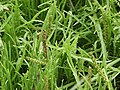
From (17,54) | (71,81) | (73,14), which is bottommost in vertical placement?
(71,81)

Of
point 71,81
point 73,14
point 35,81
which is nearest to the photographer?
point 35,81

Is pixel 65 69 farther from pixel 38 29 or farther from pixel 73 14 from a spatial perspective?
pixel 73 14

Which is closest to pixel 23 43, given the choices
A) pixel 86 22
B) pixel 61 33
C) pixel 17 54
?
pixel 17 54

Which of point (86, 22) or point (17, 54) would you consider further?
point (86, 22)

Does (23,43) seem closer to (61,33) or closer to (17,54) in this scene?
(17,54)

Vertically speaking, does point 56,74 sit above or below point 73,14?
below

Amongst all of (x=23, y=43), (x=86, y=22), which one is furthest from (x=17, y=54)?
(x=86, y=22)

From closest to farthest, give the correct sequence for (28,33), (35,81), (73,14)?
(35,81), (28,33), (73,14)
